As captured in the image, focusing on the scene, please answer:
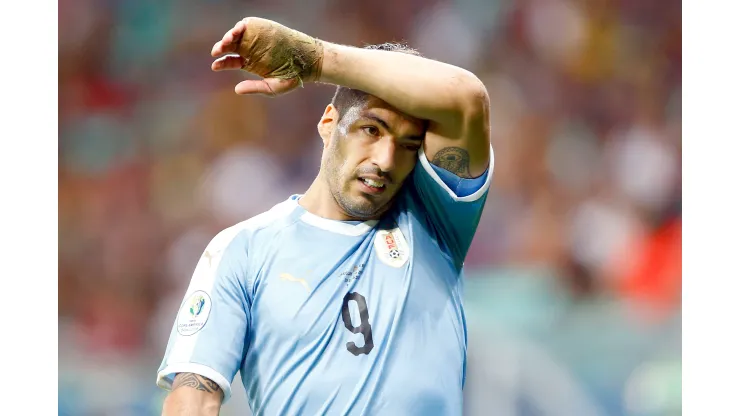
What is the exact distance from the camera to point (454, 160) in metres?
2.13

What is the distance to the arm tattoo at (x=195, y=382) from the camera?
1.98m

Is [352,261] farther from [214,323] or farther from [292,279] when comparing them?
[214,323]

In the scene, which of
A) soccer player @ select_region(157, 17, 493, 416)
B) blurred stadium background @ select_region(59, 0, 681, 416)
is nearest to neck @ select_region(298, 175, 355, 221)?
soccer player @ select_region(157, 17, 493, 416)

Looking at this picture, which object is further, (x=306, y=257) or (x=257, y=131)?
(x=257, y=131)

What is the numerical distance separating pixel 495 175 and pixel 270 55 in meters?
2.60

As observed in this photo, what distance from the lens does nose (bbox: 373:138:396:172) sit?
2117mm

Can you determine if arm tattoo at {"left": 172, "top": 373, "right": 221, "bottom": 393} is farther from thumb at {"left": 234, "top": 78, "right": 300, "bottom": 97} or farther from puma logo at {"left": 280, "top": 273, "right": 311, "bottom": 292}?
thumb at {"left": 234, "top": 78, "right": 300, "bottom": 97}

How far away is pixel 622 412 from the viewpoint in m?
4.14

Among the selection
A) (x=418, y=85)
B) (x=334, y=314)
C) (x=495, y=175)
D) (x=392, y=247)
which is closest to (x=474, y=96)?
(x=418, y=85)

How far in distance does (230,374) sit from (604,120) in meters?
3.21

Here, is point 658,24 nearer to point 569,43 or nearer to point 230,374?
→ point 569,43

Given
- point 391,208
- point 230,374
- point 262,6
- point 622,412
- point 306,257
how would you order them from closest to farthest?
point 230,374 < point 306,257 < point 391,208 < point 622,412 < point 262,6

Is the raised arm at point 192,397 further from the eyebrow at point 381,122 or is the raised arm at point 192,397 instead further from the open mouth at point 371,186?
the eyebrow at point 381,122

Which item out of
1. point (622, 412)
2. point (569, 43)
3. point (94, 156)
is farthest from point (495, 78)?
point (94, 156)
